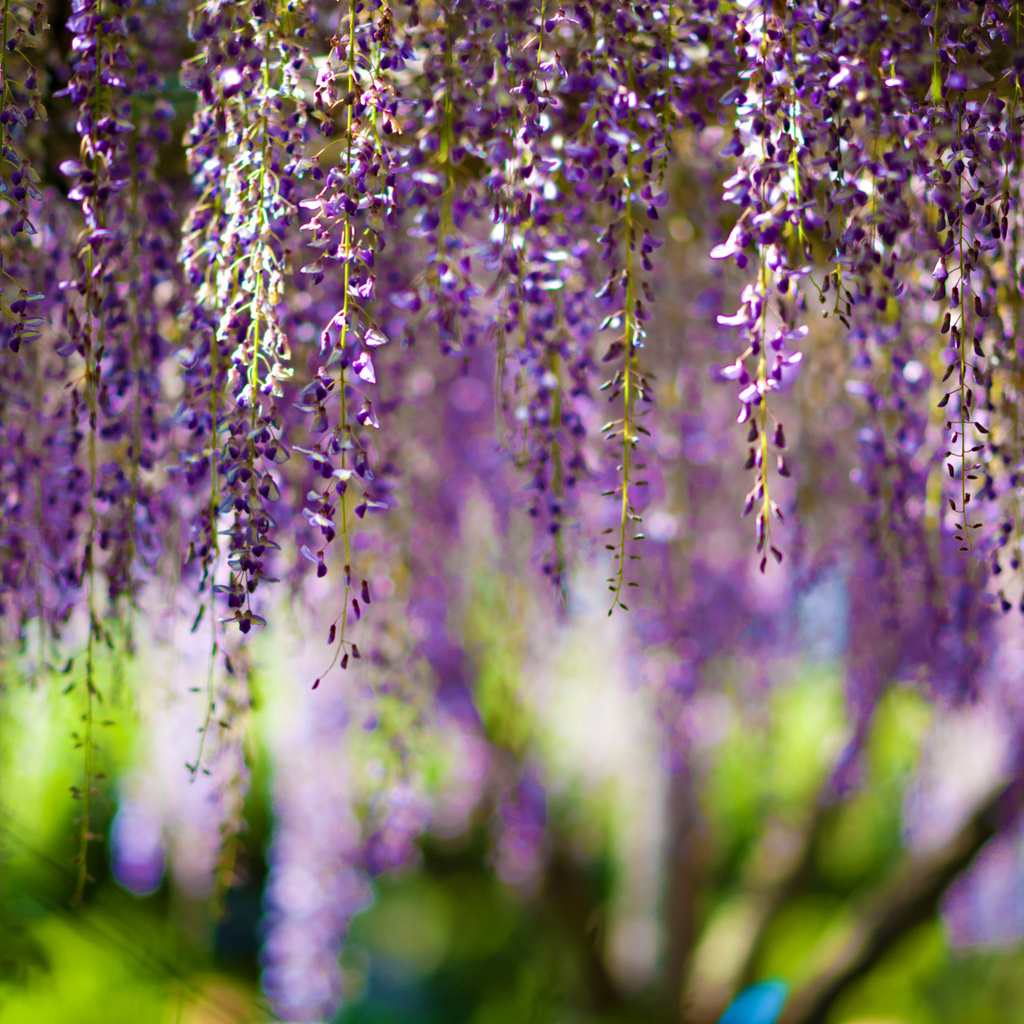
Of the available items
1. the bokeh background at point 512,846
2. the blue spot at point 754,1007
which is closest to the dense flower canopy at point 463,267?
the bokeh background at point 512,846

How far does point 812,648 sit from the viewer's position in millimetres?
Answer: 3684

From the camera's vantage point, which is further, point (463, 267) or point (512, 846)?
point (512, 846)

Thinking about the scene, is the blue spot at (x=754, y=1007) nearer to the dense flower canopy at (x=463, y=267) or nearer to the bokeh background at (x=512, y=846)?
the bokeh background at (x=512, y=846)

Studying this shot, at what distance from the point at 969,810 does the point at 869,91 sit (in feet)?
9.02

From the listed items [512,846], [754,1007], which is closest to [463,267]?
[512,846]

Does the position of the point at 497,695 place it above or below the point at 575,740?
above

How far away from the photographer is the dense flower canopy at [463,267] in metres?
1.14

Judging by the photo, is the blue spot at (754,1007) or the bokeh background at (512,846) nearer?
the bokeh background at (512,846)

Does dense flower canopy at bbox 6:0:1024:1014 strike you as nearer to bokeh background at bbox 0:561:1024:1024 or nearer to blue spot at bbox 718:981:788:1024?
bokeh background at bbox 0:561:1024:1024

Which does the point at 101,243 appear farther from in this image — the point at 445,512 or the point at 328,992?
the point at 328,992

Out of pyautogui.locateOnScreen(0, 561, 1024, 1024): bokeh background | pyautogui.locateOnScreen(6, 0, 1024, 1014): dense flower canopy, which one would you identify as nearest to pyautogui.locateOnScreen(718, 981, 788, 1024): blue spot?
pyautogui.locateOnScreen(0, 561, 1024, 1024): bokeh background

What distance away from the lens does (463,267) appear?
4.86 ft

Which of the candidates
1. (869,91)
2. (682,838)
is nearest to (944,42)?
(869,91)

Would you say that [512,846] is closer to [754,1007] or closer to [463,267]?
[754,1007]
